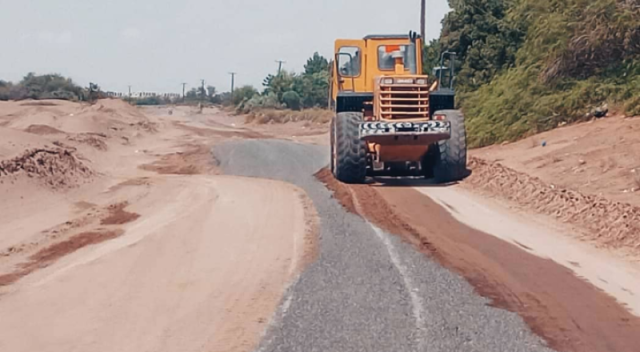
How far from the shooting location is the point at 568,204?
55.0 ft

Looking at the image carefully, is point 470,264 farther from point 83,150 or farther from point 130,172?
point 83,150

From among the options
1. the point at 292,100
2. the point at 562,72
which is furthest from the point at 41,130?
the point at 292,100

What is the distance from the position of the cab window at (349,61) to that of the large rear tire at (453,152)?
2.43m

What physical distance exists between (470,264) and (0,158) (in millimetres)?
13494

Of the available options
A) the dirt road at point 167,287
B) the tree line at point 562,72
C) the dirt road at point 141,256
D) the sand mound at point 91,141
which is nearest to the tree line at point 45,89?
the sand mound at point 91,141

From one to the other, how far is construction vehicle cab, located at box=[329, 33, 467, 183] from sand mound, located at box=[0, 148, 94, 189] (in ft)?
20.9

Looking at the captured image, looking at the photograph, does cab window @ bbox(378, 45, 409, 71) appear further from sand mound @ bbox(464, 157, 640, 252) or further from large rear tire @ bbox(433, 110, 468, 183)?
sand mound @ bbox(464, 157, 640, 252)

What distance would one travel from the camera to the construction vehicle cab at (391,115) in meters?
20.5

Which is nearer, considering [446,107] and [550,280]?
[550,280]

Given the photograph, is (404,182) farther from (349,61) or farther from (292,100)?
(292,100)

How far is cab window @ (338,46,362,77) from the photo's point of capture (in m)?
22.7

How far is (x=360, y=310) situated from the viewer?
9.41 m

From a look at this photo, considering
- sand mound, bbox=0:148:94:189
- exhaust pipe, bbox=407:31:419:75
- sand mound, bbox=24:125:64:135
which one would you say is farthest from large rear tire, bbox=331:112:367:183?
sand mound, bbox=24:125:64:135

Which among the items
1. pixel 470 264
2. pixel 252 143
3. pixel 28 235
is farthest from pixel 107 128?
pixel 470 264
